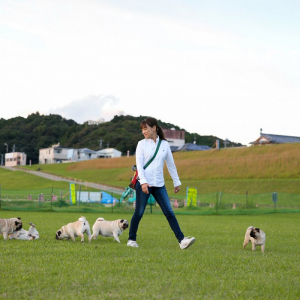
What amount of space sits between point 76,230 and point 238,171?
4501 centimetres

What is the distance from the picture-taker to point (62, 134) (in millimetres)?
147125

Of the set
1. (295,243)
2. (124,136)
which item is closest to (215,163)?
(295,243)

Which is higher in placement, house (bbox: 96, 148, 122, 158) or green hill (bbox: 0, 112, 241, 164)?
green hill (bbox: 0, 112, 241, 164)

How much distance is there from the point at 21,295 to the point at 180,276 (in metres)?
1.68

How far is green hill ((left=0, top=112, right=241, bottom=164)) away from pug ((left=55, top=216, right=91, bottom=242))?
118556 mm

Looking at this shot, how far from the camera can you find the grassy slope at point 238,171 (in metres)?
42.6

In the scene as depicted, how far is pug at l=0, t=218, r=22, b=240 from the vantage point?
8.03 meters

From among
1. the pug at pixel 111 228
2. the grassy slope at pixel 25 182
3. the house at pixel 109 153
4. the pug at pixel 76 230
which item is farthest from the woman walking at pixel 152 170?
the house at pixel 109 153

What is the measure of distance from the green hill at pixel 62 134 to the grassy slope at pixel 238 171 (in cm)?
6428

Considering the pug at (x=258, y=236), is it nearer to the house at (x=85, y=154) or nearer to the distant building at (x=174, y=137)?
the house at (x=85, y=154)

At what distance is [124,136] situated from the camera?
131 meters

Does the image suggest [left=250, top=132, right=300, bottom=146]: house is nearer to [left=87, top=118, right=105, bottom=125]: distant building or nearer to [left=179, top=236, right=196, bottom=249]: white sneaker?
[left=179, top=236, right=196, bottom=249]: white sneaker

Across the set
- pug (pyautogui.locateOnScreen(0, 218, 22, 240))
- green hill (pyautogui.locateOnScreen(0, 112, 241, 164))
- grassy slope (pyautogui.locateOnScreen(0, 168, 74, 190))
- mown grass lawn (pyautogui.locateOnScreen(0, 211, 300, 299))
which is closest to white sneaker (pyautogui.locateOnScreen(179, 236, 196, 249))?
mown grass lawn (pyautogui.locateOnScreen(0, 211, 300, 299))

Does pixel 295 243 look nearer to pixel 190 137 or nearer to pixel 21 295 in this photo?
pixel 21 295
